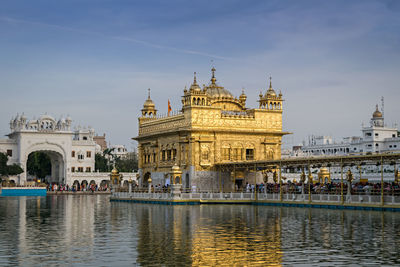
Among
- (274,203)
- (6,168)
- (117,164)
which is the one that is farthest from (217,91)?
(117,164)

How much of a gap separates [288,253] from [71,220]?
1207cm

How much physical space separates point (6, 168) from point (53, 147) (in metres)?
7.41

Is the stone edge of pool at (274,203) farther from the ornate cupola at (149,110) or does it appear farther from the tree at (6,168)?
the tree at (6,168)

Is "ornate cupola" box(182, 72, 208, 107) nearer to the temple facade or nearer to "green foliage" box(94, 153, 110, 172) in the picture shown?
the temple facade

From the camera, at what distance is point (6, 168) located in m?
67.8

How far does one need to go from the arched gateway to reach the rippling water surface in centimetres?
4963

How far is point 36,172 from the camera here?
8144 centimetres

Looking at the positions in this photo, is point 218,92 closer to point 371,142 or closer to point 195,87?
point 195,87

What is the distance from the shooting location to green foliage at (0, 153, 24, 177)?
67275mm

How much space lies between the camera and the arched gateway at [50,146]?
237 feet

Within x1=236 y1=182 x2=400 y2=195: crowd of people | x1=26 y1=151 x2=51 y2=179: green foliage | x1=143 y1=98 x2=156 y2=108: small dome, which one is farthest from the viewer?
x1=26 y1=151 x2=51 y2=179: green foliage

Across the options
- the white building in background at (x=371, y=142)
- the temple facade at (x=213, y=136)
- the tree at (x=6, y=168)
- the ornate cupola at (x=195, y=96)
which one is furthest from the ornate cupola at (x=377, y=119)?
the ornate cupola at (x=195, y=96)

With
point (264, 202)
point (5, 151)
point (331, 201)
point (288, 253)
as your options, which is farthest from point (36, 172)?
point (288, 253)

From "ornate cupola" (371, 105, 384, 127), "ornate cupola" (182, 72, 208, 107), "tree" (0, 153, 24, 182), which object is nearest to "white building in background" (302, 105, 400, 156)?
"ornate cupola" (371, 105, 384, 127)
